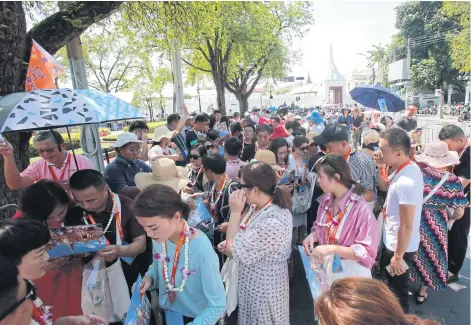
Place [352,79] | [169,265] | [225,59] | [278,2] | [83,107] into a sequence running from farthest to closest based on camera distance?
[352,79] → [278,2] → [225,59] → [83,107] → [169,265]

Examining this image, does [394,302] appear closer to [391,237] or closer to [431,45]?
[391,237]

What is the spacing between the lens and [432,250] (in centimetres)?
301

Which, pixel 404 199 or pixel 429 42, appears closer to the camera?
pixel 404 199

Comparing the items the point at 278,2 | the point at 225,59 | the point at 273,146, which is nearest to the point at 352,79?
the point at 278,2

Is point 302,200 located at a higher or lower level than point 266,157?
lower

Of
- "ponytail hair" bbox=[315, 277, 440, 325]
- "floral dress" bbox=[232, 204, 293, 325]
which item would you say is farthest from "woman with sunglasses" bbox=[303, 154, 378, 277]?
"ponytail hair" bbox=[315, 277, 440, 325]

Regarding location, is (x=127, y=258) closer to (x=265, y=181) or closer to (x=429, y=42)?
(x=265, y=181)

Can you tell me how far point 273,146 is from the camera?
4207 millimetres

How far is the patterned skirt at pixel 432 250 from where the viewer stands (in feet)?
9.74

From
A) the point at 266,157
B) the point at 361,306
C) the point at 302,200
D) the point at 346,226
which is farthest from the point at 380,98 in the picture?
the point at 361,306

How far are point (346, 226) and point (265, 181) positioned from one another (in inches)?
25.9

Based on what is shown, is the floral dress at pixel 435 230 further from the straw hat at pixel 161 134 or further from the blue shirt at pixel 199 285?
the straw hat at pixel 161 134

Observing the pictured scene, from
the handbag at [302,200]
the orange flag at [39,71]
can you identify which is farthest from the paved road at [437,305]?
the orange flag at [39,71]

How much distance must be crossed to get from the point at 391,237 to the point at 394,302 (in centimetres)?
186
